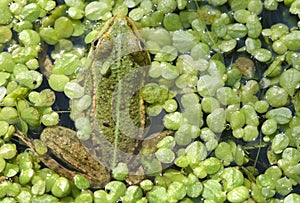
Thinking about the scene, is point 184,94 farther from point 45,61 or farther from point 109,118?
point 45,61

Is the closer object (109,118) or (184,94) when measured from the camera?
(109,118)

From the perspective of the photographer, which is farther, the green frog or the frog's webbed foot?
the frog's webbed foot

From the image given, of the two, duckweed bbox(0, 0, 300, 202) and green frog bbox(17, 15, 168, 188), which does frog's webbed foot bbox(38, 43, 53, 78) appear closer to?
duckweed bbox(0, 0, 300, 202)

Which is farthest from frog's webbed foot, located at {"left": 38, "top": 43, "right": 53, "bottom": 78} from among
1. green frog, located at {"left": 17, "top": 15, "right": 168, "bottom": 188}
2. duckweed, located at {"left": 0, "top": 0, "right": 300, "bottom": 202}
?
green frog, located at {"left": 17, "top": 15, "right": 168, "bottom": 188}

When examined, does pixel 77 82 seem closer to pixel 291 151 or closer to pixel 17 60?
pixel 17 60

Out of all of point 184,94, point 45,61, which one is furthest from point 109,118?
point 45,61

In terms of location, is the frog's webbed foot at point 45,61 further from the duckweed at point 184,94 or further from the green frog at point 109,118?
the green frog at point 109,118
